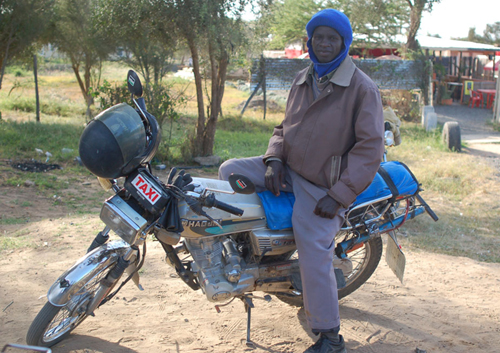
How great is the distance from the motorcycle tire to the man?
2.41ft

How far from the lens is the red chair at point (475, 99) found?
62.3 feet

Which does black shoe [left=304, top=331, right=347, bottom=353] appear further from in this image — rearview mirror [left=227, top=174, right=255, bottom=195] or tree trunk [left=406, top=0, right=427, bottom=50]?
tree trunk [left=406, top=0, right=427, bottom=50]

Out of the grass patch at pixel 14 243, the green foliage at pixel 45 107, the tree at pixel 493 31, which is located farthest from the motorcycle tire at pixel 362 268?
the tree at pixel 493 31

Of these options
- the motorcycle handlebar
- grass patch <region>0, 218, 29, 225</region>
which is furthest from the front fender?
grass patch <region>0, 218, 29, 225</region>

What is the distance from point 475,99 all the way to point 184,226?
64.2 feet

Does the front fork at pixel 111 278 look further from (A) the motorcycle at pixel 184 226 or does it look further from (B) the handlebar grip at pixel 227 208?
(B) the handlebar grip at pixel 227 208

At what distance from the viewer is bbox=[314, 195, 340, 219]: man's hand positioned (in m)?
2.64

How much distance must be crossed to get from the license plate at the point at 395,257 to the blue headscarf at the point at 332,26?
4.50ft

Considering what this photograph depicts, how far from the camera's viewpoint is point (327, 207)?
264cm

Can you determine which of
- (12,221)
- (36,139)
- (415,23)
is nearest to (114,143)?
(12,221)

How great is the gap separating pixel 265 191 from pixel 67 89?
A: 64.5 ft

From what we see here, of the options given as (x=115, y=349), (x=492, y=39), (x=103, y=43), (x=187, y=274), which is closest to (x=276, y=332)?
(x=187, y=274)

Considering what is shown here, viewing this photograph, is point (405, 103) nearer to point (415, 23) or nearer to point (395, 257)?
point (415, 23)

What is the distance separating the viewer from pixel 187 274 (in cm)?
279
